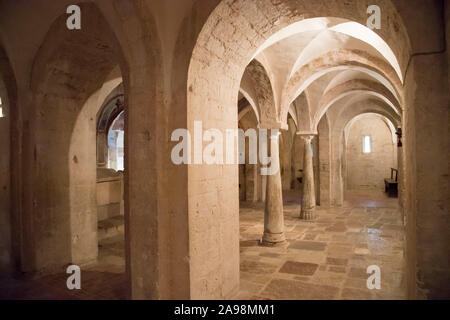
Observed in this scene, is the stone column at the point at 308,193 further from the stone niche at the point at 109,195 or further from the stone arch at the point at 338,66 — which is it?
the stone niche at the point at 109,195

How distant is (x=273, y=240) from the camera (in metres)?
6.55

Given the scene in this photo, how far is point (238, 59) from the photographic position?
397 centimetres

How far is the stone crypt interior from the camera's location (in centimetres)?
246

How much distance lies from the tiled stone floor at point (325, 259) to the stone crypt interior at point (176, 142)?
0.13 feet

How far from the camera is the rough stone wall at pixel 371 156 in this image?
19.6 metres

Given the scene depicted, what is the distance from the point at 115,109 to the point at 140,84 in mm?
11611

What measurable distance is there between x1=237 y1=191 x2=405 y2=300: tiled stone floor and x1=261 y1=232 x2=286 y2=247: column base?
138 millimetres

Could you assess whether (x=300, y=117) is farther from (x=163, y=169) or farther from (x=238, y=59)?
(x=163, y=169)

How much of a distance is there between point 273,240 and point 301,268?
1428 mm

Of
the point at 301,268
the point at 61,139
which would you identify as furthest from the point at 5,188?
the point at 301,268

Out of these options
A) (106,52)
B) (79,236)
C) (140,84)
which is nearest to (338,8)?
(140,84)

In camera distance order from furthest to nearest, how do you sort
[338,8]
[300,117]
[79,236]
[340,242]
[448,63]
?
[300,117] → [340,242] → [79,236] → [338,8] → [448,63]

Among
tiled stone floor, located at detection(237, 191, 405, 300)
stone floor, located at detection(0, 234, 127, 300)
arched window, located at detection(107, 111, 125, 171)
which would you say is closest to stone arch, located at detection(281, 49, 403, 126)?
tiled stone floor, located at detection(237, 191, 405, 300)

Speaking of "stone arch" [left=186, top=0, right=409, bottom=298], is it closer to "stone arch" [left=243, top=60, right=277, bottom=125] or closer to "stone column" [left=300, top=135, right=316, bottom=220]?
"stone arch" [left=243, top=60, right=277, bottom=125]
